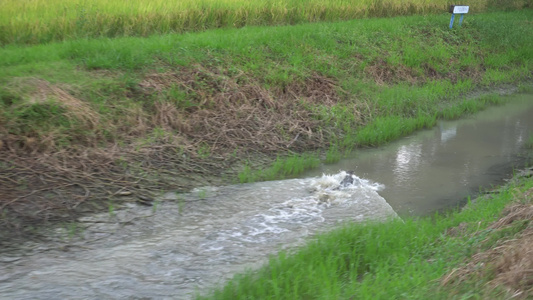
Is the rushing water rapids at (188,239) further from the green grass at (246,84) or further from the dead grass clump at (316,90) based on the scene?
the dead grass clump at (316,90)

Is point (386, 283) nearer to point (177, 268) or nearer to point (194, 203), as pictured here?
point (177, 268)

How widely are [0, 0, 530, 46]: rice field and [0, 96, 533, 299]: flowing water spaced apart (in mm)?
4138

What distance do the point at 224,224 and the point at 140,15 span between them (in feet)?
18.3

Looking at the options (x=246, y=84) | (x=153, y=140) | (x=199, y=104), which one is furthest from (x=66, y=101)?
(x=246, y=84)

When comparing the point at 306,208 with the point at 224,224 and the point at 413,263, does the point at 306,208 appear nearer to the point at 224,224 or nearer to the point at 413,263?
the point at 224,224

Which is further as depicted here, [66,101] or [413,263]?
[66,101]

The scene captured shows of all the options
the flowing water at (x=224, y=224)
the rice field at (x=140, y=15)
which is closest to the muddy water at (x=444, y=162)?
the flowing water at (x=224, y=224)

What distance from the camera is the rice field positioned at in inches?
334

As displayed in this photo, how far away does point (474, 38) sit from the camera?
44.7 feet

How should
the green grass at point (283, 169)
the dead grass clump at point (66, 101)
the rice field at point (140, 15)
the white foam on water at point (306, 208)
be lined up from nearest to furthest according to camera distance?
the white foam on water at point (306, 208) < the dead grass clump at point (66, 101) < the green grass at point (283, 169) < the rice field at point (140, 15)

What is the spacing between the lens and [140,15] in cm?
968

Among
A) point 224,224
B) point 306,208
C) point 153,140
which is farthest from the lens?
point 153,140

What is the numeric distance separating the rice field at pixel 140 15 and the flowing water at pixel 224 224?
163 inches

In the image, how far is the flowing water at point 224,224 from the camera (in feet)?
13.5
